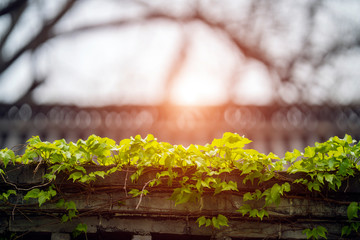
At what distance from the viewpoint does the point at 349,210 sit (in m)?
1.93

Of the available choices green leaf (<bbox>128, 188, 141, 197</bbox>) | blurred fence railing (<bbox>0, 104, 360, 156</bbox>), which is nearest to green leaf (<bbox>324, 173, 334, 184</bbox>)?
green leaf (<bbox>128, 188, 141, 197</bbox>)

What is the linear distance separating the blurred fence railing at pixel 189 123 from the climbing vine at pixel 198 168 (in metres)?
3.82

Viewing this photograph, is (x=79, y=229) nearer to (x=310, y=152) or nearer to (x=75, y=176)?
(x=75, y=176)

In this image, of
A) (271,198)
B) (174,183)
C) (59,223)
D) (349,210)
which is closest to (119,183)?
(174,183)

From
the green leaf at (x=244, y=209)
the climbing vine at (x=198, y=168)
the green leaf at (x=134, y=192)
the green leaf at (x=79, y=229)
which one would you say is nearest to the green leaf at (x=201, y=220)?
the climbing vine at (x=198, y=168)

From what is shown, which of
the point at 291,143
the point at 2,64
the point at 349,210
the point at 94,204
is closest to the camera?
the point at 349,210

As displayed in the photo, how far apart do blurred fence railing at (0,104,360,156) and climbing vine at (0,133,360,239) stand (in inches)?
151

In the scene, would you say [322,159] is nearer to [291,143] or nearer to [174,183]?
[174,183]

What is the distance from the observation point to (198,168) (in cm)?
199

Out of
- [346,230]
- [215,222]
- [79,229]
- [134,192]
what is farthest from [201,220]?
[346,230]

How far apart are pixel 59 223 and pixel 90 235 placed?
206mm

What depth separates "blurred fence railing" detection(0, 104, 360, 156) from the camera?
5.95 meters

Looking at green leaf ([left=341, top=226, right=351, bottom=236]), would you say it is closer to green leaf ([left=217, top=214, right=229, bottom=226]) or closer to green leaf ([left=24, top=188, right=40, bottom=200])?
green leaf ([left=217, top=214, right=229, bottom=226])

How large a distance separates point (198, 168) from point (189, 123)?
407 cm
